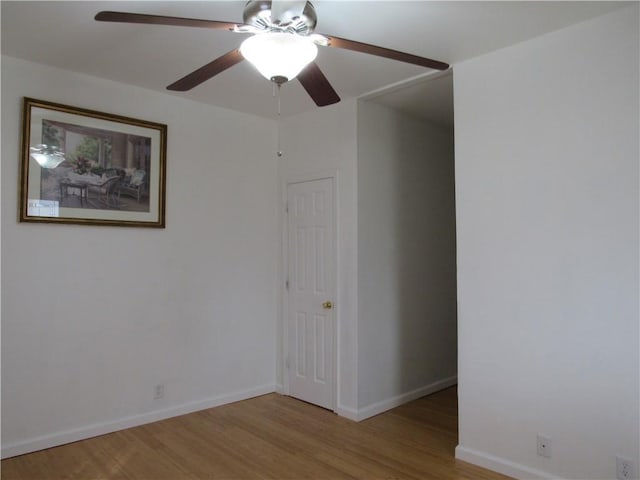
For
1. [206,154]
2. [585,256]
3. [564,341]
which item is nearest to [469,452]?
[564,341]

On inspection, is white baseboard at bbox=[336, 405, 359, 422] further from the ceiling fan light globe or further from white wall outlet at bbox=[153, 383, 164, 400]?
the ceiling fan light globe

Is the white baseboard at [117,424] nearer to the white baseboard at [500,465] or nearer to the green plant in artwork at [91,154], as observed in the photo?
the green plant in artwork at [91,154]

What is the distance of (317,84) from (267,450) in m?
2.38

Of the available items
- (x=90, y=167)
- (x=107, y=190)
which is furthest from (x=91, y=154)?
(x=107, y=190)

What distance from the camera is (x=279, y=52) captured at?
73.7 inches

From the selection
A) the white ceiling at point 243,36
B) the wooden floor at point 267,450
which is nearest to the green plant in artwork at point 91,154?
the white ceiling at point 243,36

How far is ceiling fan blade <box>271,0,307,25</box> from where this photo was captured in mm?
1888

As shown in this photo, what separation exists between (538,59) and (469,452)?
8.07 feet

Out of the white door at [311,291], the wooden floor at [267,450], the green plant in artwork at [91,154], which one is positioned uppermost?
the green plant in artwork at [91,154]

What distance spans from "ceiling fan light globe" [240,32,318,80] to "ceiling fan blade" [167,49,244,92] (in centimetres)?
15

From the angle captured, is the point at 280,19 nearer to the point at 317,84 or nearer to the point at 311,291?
the point at 317,84

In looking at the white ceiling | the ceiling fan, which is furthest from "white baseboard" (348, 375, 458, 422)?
the ceiling fan

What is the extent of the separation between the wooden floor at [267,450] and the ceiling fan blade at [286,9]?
249 centimetres

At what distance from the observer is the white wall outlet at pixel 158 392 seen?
366 centimetres
